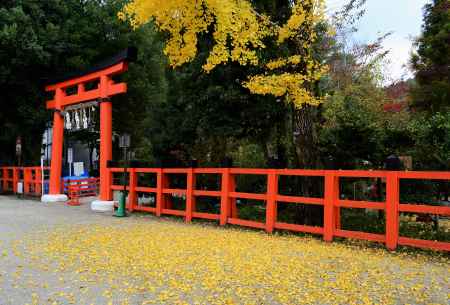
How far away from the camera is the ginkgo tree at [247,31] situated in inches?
287

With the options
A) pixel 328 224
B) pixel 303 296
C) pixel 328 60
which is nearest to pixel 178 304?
pixel 303 296

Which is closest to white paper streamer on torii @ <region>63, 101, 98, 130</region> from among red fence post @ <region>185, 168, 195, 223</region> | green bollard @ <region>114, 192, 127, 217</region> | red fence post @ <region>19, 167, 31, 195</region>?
green bollard @ <region>114, 192, 127, 217</region>

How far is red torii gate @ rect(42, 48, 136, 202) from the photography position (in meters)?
11.7

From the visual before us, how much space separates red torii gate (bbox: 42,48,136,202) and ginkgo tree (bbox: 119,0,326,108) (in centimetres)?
339

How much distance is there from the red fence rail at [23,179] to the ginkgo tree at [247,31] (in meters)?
10.3

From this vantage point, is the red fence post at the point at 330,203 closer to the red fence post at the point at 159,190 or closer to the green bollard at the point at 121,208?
the red fence post at the point at 159,190

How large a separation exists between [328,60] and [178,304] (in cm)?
1802

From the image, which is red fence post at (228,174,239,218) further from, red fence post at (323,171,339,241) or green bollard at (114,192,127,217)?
green bollard at (114,192,127,217)

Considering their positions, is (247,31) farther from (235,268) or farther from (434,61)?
(434,61)

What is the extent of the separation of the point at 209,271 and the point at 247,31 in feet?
14.4

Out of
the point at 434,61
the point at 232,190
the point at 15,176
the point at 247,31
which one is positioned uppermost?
the point at 434,61

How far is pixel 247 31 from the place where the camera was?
7367 millimetres

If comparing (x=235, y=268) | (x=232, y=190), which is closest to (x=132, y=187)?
(x=232, y=190)

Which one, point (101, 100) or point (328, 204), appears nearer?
point (328, 204)
